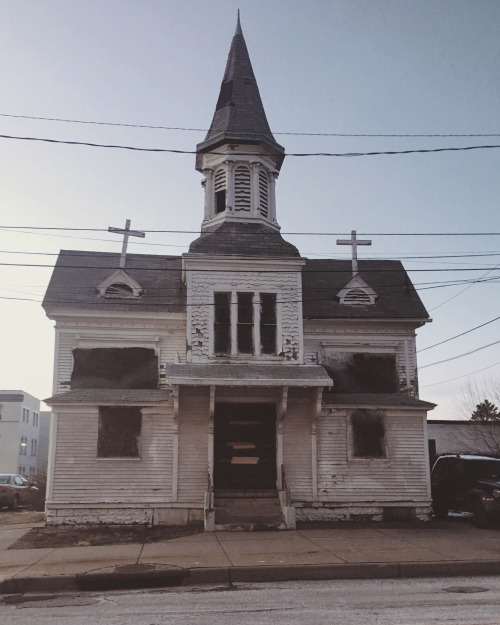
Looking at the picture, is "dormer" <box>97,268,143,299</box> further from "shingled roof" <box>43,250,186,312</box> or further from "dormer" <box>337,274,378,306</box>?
"dormer" <box>337,274,378,306</box>

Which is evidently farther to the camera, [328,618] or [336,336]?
[336,336]

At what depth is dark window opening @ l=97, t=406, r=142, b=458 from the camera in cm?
1761

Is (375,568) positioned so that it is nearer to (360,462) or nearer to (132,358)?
(360,462)

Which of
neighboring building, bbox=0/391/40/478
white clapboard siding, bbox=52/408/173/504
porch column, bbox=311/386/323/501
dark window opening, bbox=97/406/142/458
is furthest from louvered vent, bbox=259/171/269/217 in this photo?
neighboring building, bbox=0/391/40/478

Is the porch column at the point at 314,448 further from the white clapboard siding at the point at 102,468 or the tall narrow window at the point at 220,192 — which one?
the tall narrow window at the point at 220,192

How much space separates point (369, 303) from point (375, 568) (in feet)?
34.7

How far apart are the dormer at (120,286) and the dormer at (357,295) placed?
6.13 meters

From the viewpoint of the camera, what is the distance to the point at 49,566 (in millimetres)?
11023

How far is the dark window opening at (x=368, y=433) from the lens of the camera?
18438 millimetres

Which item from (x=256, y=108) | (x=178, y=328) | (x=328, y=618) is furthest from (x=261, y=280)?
(x=328, y=618)

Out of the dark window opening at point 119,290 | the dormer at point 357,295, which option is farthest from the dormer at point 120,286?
the dormer at point 357,295

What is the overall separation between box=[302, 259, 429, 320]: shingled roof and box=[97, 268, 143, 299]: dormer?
5.02m

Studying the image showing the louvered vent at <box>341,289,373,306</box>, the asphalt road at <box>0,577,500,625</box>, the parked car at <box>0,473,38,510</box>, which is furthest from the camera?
the parked car at <box>0,473,38,510</box>

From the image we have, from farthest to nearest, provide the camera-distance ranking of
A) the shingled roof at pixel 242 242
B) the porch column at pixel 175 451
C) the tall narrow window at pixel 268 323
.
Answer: the shingled roof at pixel 242 242 < the tall narrow window at pixel 268 323 < the porch column at pixel 175 451
